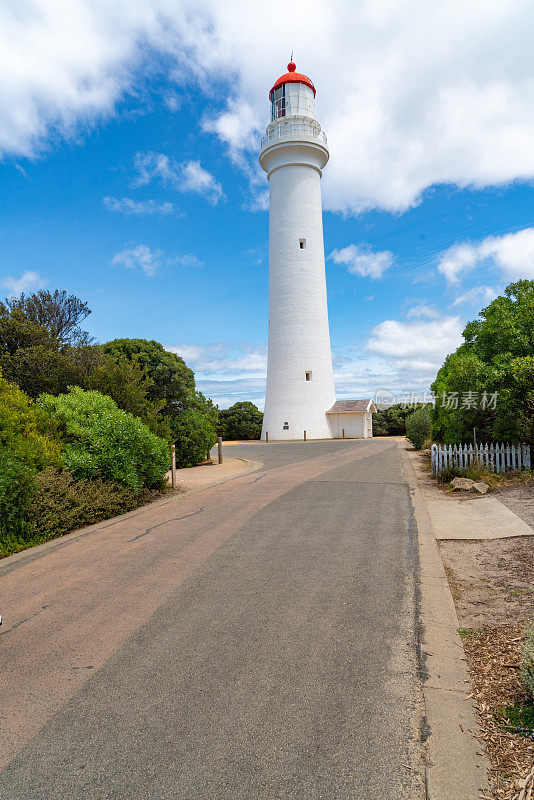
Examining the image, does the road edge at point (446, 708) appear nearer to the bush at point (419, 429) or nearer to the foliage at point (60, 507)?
the foliage at point (60, 507)

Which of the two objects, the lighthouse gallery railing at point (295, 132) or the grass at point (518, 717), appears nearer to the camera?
the grass at point (518, 717)

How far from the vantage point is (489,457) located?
1389 cm

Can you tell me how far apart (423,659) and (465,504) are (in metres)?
7.14

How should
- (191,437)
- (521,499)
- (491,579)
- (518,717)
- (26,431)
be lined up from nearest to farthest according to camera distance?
(518,717) < (491,579) < (26,431) < (521,499) < (191,437)

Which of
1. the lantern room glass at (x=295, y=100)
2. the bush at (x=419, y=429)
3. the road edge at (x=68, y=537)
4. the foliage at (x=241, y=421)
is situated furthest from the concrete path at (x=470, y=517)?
the lantern room glass at (x=295, y=100)

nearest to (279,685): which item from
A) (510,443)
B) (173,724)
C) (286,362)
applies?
(173,724)

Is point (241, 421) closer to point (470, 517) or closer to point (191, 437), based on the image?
point (191, 437)

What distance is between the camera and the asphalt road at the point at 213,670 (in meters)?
2.86

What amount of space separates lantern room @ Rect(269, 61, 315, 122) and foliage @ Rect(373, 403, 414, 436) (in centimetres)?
2556

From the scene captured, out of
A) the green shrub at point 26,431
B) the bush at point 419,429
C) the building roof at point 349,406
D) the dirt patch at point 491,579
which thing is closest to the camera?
the dirt patch at point 491,579

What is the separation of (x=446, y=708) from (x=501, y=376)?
1134 cm

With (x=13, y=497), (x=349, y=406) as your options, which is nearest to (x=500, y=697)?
(x=13, y=497)

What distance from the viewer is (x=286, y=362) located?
3366 centimetres

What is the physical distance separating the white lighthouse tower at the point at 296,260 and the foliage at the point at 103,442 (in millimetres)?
22892
